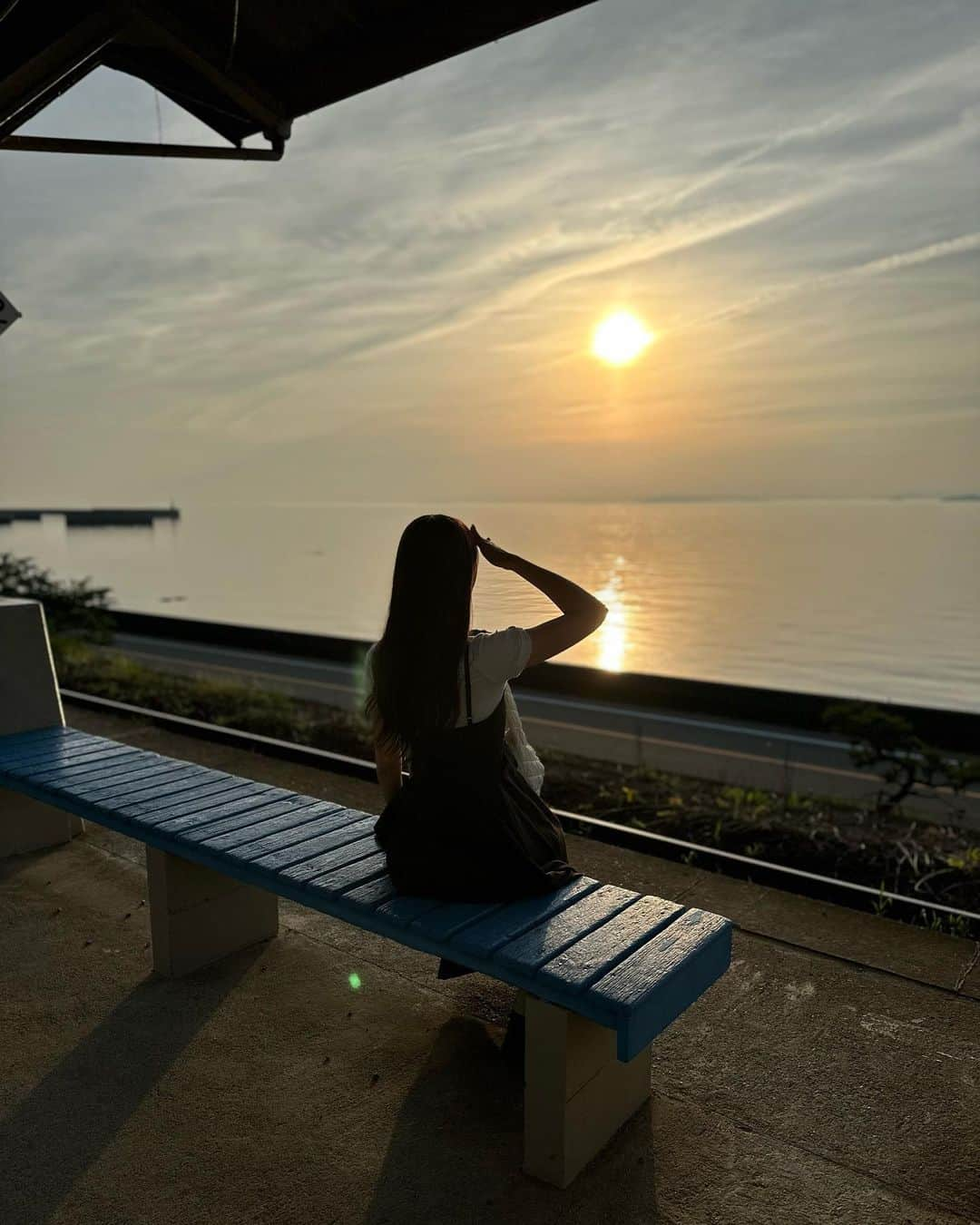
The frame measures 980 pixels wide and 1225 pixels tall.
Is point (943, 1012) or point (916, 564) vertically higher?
point (943, 1012)

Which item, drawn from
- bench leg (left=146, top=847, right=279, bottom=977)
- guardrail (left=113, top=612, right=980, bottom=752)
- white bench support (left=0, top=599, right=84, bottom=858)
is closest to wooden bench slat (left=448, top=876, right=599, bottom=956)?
bench leg (left=146, top=847, right=279, bottom=977)

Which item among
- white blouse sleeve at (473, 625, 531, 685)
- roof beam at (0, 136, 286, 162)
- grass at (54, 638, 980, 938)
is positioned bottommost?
grass at (54, 638, 980, 938)

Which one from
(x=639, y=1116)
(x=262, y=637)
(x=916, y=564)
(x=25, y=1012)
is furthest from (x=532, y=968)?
(x=916, y=564)

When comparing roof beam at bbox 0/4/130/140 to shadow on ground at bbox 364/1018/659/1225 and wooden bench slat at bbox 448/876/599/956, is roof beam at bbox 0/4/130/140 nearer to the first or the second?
wooden bench slat at bbox 448/876/599/956

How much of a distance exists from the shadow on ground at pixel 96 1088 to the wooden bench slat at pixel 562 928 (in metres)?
1.44

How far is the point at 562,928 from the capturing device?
2775 mm

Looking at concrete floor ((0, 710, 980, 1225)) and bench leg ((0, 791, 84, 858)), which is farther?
bench leg ((0, 791, 84, 858))

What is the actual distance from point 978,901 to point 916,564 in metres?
76.0

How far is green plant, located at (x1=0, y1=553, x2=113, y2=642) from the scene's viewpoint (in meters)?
12.4

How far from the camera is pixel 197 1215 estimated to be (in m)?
2.59

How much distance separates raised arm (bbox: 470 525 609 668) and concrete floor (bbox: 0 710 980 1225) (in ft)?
4.90

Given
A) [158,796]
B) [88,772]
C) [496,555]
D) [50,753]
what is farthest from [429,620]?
[50,753]

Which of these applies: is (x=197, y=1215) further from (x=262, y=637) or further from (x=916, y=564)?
(x=916, y=564)

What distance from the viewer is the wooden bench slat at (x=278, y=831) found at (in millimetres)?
3490
